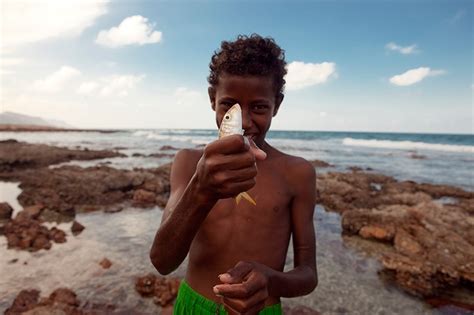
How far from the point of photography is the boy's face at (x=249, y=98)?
223cm

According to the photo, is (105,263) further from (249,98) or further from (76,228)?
(249,98)

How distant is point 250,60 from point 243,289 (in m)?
1.55

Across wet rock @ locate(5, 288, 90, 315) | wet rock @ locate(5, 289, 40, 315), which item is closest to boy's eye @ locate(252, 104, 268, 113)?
wet rock @ locate(5, 288, 90, 315)

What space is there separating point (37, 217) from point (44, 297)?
14.2 feet

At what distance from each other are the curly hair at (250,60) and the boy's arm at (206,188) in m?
1.06

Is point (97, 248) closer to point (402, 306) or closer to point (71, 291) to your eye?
point (71, 291)

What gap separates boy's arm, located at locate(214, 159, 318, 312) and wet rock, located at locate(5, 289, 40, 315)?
424 centimetres

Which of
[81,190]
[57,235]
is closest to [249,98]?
[57,235]

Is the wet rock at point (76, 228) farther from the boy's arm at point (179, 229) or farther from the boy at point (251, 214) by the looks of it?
the boy's arm at point (179, 229)

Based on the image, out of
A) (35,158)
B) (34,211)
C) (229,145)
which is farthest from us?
(35,158)

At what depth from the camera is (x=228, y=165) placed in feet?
4.43

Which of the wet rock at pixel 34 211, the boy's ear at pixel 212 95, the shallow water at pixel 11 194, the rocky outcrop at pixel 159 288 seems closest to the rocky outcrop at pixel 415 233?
the rocky outcrop at pixel 159 288

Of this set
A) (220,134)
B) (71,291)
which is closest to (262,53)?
(220,134)

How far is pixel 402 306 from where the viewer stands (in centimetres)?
524
